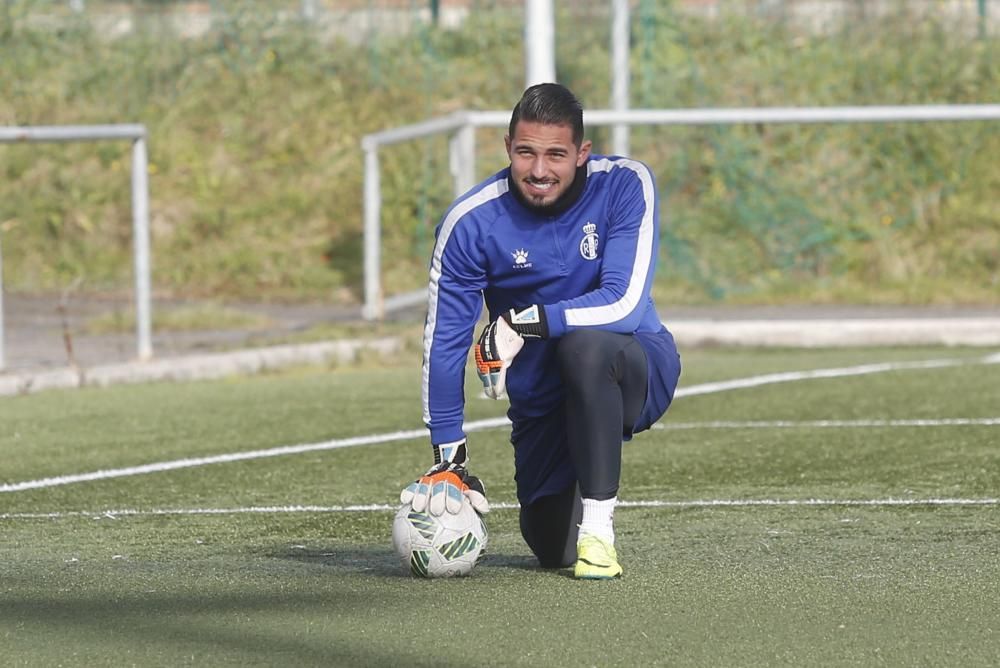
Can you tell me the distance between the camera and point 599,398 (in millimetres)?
5477

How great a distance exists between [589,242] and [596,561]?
0.94 metres

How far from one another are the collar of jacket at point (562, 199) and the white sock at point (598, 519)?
2.78 ft

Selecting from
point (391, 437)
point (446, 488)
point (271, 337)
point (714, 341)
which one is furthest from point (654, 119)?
point (446, 488)

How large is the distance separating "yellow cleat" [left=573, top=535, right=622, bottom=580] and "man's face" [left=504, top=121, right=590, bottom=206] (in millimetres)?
984

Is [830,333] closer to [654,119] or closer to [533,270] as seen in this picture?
[654,119]

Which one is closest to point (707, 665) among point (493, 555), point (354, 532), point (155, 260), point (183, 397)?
point (493, 555)

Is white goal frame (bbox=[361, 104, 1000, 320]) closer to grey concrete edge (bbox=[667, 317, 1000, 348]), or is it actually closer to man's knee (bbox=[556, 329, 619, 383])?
grey concrete edge (bbox=[667, 317, 1000, 348])

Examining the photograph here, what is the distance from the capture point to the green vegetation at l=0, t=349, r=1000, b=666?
185 inches

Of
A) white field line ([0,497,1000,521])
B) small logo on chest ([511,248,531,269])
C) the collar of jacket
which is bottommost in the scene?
white field line ([0,497,1000,521])

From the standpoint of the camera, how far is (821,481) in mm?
7504

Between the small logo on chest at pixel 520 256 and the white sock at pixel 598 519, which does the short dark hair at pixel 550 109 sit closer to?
the small logo on chest at pixel 520 256

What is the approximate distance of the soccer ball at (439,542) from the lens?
5.58m

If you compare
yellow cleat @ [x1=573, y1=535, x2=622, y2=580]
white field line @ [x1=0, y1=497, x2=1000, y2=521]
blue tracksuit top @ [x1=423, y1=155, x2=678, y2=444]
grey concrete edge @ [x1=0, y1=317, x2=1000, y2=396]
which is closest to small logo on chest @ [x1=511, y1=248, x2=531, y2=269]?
blue tracksuit top @ [x1=423, y1=155, x2=678, y2=444]

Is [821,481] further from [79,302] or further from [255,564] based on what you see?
[79,302]
